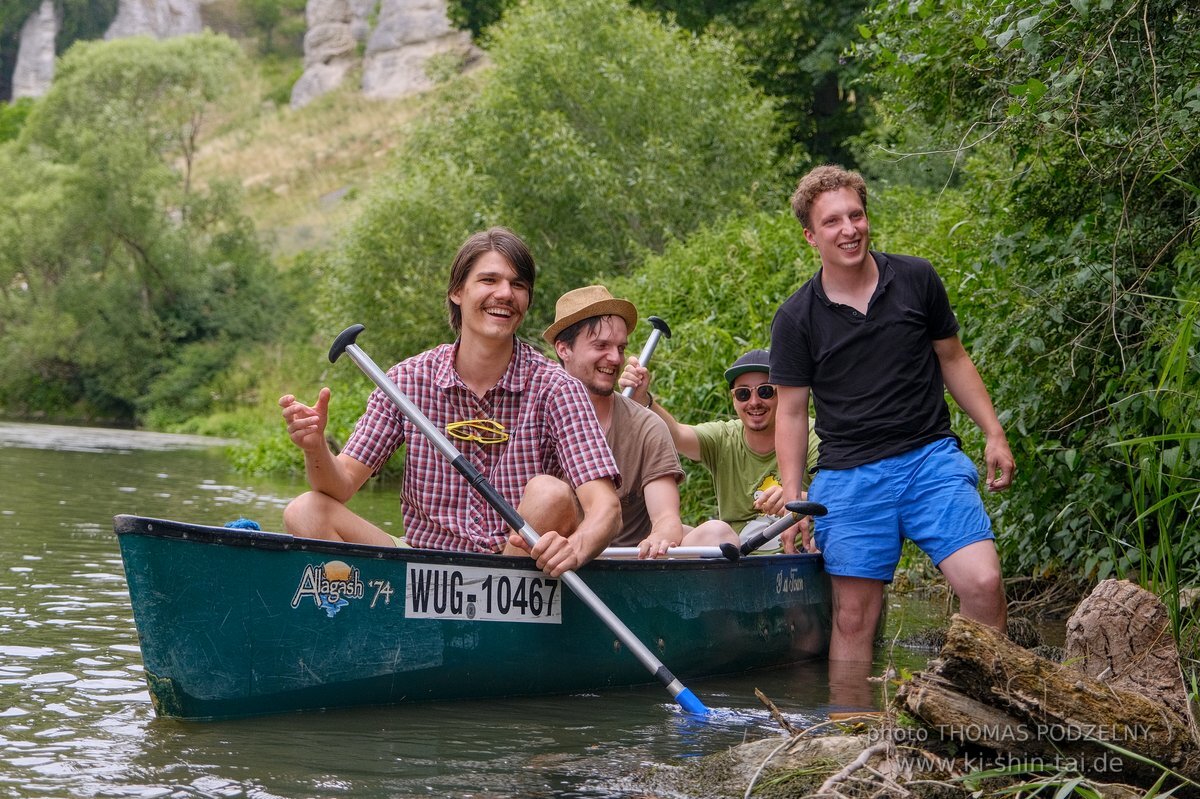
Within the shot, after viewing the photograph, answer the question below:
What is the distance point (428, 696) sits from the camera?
4.46 metres

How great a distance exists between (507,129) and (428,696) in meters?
13.8

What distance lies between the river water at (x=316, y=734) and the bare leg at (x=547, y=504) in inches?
24.0

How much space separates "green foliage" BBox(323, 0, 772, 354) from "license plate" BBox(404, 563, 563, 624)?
11655 millimetres

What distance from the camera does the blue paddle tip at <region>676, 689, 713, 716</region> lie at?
4457mm

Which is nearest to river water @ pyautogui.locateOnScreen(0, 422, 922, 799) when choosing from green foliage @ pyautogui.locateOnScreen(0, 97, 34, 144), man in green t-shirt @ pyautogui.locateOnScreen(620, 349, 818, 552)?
man in green t-shirt @ pyautogui.locateOnScreen(620, 349, 818, 552)

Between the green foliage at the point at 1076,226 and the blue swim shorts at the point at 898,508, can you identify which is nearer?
the blue swim shorts at the point at 898,508

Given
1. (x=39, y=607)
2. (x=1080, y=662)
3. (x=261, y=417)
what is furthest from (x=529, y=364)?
(x=261, y=417)

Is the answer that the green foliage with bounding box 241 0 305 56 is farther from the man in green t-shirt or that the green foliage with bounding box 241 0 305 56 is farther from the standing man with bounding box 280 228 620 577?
the standing man with bounding box 280 228 620 577

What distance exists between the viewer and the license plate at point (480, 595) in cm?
429

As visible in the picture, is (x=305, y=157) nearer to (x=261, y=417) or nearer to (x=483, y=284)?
(x=261, y=417)

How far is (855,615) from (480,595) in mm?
1267

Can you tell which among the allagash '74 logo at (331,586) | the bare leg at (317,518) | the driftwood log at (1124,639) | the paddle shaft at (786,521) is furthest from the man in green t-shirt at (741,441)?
the driftwood log at (1124,639)

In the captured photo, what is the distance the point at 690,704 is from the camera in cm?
446

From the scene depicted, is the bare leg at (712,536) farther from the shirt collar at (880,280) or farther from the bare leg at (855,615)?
the shirt collar at (880,280)
